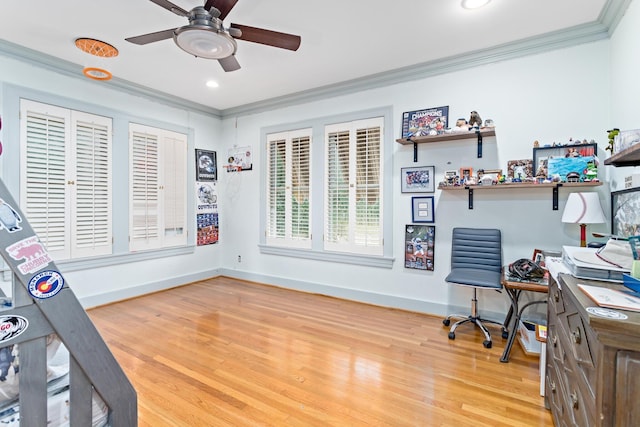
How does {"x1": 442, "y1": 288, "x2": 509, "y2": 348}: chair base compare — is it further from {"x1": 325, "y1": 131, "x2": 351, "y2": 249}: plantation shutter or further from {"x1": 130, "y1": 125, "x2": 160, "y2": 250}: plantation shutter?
{"x1": 130, "y1": 125, "x2": 160, "y2": 250}: plantation shutter

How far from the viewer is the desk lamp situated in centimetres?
235

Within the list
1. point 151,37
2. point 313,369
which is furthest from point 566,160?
point 151,37

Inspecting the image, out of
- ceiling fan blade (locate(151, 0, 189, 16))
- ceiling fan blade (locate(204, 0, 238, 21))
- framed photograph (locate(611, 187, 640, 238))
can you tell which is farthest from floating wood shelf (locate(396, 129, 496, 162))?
ceiling fan blade (locate(151, 0, 189, 16))

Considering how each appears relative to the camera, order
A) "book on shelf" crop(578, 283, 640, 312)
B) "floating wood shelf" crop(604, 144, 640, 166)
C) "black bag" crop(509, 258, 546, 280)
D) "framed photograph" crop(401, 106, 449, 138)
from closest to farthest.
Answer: "book on shelf" crop(578, 283, 640, 312), "floating wood shelf" crop(604, 144, 640, 166), "black bag" crop(509, 258, 546, 280), "framed photograph" crop(401, 106, 449, 138)

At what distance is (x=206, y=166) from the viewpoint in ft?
16.2

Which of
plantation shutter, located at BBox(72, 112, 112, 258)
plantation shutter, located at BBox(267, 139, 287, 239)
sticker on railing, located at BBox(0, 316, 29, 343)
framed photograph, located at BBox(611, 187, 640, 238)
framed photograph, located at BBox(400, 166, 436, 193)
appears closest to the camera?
sticker on railing, located at BBox(0, 316, 29, 343)

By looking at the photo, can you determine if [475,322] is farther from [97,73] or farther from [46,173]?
[46,173]

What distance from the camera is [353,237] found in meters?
3.94

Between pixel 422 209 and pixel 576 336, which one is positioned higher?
pixel 422 209

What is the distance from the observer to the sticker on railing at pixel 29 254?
2.41ft

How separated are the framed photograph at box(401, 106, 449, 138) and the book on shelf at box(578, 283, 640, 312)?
225 cm

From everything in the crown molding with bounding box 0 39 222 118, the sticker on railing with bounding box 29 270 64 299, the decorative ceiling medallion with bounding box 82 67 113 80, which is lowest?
the sticker on railing with bounding box 29 270 64 299

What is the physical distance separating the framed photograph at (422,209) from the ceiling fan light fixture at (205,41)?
7.68 ft

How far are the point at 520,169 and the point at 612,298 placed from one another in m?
2.13
